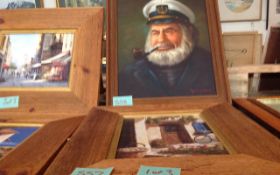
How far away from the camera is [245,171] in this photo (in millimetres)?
490

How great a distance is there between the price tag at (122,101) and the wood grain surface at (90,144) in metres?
0.10

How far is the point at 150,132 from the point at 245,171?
279 mm

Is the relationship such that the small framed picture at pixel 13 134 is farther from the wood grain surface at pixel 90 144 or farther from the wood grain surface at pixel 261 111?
the wood grain surface at pixel 261 111

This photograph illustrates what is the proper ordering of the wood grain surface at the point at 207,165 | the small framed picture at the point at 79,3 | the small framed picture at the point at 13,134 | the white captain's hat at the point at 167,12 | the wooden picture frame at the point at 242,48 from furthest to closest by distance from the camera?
the small framed picture at the point at 79,3, the wooden picture frame at the point at 242,48, the white captain's hat at the point at 167,12, the small framed picture at the point at 13,134, the wood grain surface at the point at 207,165

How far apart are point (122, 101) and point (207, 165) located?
0.44 metres

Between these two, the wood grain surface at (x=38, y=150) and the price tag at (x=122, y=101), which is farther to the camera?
the price tag at (x=122, y=101)

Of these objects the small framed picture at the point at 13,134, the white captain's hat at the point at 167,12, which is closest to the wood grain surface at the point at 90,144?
the small framed picture at the point at 13,134

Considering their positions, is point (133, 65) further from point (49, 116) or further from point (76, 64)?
point (49, 116)

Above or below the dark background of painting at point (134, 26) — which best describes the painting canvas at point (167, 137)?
below

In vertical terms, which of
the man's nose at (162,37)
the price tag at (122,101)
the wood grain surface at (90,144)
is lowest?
the wood grain surface at (90,144)

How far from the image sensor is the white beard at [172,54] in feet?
3.22

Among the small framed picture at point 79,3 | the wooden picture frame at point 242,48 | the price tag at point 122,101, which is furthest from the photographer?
the small framed picture at point 79,3

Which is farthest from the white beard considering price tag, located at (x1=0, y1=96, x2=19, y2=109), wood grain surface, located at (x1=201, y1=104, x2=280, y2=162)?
price tag, located at (x1=0, y1=96, x2=19, y2=109)

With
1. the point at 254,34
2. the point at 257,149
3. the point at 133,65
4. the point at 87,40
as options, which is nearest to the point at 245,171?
the point at 257,149
